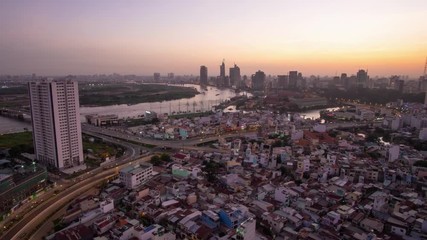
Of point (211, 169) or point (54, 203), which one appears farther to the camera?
point (211, 169)

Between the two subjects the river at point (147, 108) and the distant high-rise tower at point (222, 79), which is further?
the distant high-rise tower at point (222, 79)

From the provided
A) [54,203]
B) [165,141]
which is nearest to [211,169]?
[54,203]

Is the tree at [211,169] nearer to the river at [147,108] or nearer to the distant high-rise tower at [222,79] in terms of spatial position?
the river at [147,108]

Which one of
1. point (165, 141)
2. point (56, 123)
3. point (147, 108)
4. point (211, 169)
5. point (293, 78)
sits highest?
point (293, 78)

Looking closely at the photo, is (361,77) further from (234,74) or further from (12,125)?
(12,125)

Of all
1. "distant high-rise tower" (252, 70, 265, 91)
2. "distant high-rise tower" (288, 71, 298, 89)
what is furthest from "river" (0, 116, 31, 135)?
"distant high-rise tower" (288, 71, 298, 89)

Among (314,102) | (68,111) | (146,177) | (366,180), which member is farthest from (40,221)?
(314,102)

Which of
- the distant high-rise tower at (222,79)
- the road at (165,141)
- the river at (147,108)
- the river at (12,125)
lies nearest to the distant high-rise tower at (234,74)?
the distant high-rise tower at (222,79)

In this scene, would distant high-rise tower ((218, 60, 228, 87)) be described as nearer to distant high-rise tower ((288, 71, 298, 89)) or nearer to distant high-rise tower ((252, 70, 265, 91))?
distant high-rise tower ((252, 70, 265, 91))

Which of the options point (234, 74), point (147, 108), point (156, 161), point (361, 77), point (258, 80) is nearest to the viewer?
point (156, 161)
